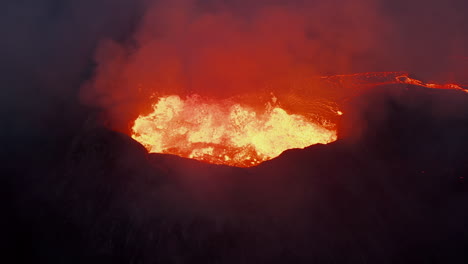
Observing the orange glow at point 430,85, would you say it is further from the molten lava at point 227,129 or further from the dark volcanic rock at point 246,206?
the dark volcanic rock at point 246,206

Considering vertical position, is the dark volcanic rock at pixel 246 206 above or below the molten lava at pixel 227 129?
below

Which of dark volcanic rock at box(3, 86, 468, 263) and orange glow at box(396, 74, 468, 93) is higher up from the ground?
orange glow at box(396, 74, 468, 93)

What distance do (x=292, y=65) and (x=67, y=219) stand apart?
7164 mm

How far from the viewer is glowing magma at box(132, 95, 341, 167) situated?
20.4 feet

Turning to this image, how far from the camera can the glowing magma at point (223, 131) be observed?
6230mm

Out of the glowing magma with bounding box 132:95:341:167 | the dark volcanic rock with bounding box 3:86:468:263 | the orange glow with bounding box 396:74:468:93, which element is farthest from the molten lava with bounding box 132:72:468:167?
the orange glow with bounding box 396:74:468:93

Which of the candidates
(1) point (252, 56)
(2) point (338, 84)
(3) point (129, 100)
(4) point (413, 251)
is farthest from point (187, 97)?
(4) point (413, 251)

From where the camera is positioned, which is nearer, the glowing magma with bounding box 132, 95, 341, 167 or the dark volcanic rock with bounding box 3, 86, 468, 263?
the dark volcanic rock with bounding box 3, 86, 468, 263

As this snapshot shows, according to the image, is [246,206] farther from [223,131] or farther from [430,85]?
[430,85]

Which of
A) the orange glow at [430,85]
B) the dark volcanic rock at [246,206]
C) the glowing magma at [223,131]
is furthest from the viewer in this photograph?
the orange glow at [430,85]

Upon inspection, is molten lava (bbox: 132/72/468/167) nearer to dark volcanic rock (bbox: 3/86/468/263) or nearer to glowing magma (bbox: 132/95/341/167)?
glowing magma (bbox: 132/95/341/167)

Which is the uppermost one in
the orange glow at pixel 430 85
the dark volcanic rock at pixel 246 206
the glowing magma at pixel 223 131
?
the orange glow at pixel 430 85

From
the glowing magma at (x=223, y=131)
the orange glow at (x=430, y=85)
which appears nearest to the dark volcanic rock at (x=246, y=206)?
the glowing magma at (x=223, y=131)

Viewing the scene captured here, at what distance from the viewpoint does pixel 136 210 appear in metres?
5.05
